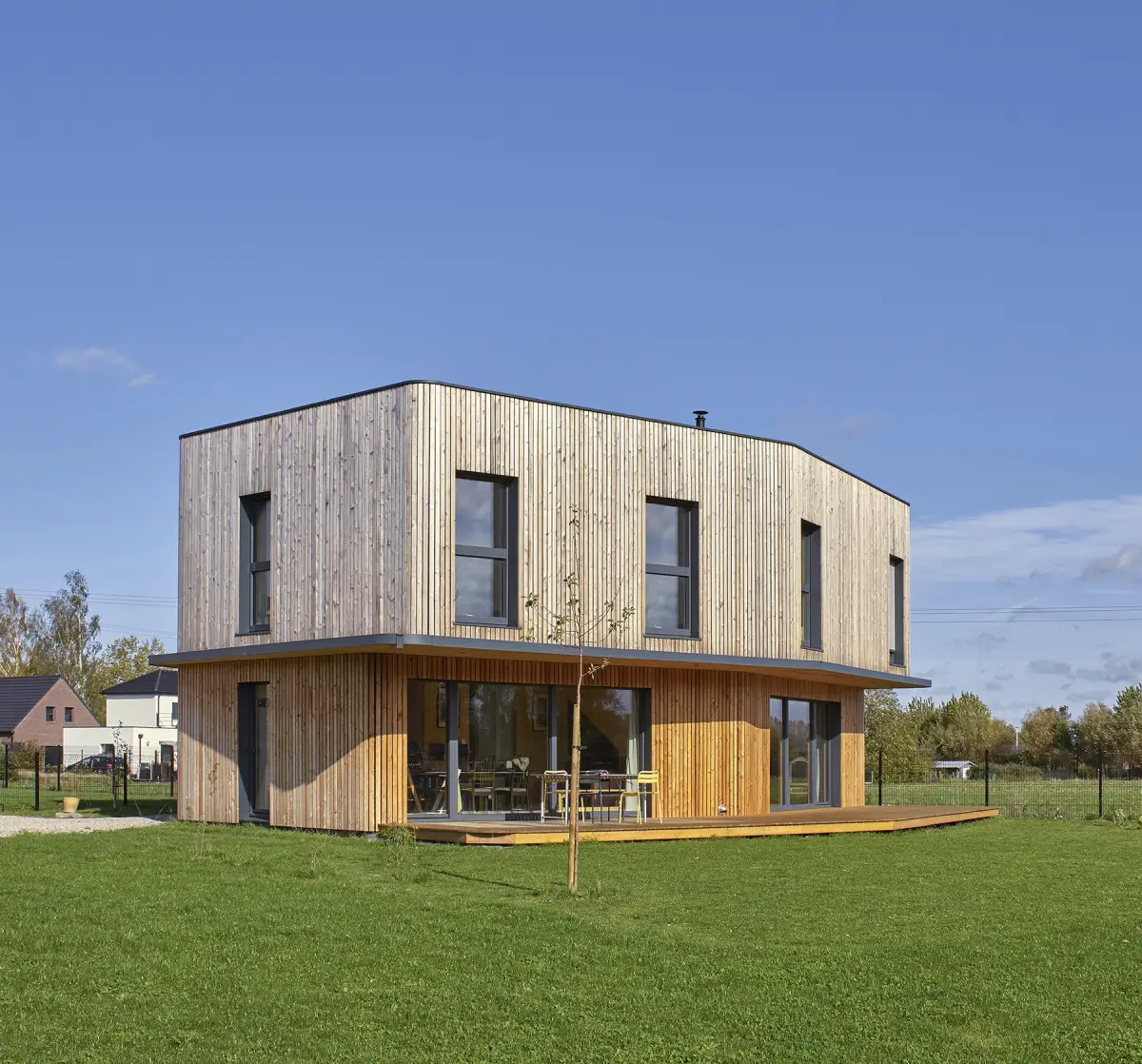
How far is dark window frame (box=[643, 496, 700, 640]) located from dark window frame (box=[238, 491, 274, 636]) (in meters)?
5.98

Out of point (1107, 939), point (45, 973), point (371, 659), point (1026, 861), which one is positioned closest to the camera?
point (45, 973)

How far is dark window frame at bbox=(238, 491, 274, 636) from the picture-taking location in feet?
71.8

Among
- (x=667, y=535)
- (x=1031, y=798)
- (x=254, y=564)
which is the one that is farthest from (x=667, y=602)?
(x=1031, y=798)

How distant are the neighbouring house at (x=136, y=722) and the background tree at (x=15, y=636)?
16.5 m

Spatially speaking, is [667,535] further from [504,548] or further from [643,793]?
[643,793]

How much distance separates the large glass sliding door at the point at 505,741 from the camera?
67.9 feet

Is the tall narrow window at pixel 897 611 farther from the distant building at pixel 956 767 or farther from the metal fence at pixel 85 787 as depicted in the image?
the distant building at pixel 956 767

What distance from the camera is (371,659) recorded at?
66.6 feet

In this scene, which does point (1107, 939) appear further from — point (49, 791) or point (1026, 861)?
Result: point (49, 791)

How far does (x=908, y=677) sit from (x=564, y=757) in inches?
386

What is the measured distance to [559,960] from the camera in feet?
32.1

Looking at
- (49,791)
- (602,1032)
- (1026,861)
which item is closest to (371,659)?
(1026,861)

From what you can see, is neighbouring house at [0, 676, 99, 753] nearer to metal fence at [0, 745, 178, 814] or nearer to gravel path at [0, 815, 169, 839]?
metal fence at [0, 745, 178, 814]

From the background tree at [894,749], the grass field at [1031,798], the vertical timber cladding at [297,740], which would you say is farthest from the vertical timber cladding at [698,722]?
the background tree at [894,749]
